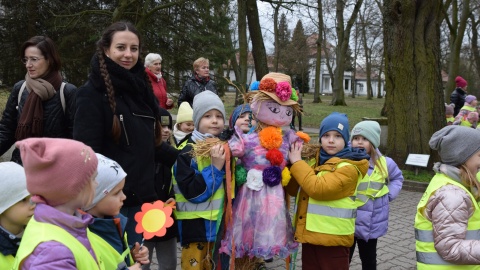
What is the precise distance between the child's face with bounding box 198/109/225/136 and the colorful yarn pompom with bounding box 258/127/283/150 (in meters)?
0.41

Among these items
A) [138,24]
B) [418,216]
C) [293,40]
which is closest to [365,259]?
[418,216]

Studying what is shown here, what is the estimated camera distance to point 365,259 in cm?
385

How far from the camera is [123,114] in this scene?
8.69 ft

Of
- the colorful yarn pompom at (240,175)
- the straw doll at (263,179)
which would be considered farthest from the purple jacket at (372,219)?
the colorful yarn pompom at (240,175)

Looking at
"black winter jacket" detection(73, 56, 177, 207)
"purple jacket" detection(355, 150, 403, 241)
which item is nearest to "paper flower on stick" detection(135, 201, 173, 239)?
"black winter jacket" detection(73, 56, 177, 207)

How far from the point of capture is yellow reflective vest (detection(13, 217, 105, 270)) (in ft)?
5.09

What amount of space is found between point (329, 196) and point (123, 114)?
1.58 meters

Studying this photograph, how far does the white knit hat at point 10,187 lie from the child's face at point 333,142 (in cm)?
212

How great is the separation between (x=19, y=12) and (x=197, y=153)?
1097 cm

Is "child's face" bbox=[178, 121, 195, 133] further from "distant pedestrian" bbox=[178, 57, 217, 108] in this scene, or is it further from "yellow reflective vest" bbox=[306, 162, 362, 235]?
"distant pedestrian" bbox=[178, 57, 217, 108]

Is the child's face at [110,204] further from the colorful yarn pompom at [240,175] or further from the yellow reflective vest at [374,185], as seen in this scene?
the yellow reflective vest at [374,185]

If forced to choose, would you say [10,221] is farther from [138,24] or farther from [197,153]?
[138,24]

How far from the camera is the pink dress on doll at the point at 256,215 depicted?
10.2 feet

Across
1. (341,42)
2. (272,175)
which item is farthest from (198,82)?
(341,42)
